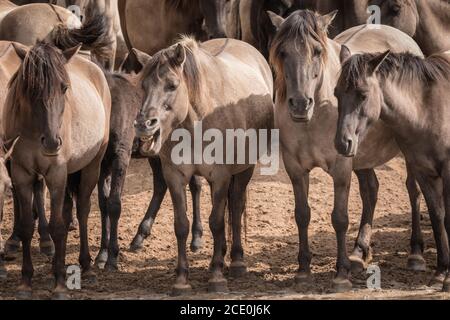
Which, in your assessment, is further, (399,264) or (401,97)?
(399,264)

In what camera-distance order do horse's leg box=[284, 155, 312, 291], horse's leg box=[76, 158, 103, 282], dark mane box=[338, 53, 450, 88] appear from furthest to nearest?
horse's leg box=[76, 158, 103, 282]
horse's leg box=[284, 155, 312, 291]
dark mane box=[338, 53, 450, 88]

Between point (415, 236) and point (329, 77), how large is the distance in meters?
1.89

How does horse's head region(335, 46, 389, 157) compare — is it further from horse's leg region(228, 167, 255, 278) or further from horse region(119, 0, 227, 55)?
horse region(119, 0, 227, 55)

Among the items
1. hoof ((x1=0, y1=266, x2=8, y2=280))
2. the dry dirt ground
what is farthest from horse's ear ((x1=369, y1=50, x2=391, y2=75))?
hoof ((x1=0, y1=266, x2=8, y2=280))

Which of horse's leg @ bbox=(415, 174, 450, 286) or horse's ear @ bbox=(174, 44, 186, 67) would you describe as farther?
horse's leg @ bbox=(415, 174, 450, 286)

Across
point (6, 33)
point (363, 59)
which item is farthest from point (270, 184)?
point (363, 59)

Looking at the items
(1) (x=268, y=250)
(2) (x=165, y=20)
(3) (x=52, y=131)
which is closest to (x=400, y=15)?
(2) (x=165, y=20)

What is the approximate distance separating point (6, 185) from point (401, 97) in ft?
10.6

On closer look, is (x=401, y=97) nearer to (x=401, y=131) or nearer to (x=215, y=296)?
(x=401, y=131)

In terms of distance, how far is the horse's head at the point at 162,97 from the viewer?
34.8 ft

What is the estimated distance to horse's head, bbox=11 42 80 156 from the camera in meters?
10.4

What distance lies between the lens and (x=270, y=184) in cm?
1454

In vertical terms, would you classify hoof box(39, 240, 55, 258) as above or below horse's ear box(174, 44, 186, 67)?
below

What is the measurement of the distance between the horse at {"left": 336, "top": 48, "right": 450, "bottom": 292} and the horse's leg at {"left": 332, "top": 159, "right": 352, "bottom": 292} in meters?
0.23
